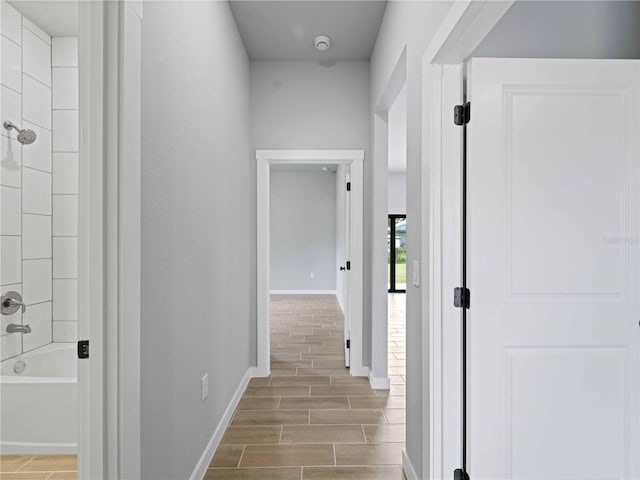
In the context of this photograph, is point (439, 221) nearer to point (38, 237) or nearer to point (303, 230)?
point (38, 237)

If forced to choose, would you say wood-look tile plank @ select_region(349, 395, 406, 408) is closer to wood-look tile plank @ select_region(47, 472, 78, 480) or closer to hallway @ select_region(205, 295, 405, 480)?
hallway @ select_region(205, 295, 405, 480)

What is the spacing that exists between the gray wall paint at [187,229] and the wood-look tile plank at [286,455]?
0.27m

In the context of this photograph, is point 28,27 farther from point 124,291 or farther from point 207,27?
point 124,291

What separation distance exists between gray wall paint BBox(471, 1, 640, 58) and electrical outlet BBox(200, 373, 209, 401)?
2046 mm

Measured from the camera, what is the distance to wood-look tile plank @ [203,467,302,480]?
2027mm

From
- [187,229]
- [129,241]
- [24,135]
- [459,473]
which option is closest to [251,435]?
[459,473]

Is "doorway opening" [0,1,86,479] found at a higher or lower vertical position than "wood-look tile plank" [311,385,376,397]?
higher

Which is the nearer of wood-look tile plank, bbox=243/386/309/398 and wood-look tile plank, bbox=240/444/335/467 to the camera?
wood-look tile plank, bbox=240/444/335/467

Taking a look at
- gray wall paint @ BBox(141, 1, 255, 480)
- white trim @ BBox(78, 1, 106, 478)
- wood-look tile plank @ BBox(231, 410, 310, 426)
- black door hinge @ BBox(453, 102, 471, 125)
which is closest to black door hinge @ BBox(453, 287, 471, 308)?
black door hinge @ BBox(453, 102, 471, 125)

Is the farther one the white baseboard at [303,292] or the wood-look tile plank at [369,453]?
the white baseboard at [303,292]

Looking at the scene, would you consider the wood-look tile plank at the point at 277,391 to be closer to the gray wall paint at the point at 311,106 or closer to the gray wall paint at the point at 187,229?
the gray wall paint at the point at 187,229

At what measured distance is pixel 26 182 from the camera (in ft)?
8.62

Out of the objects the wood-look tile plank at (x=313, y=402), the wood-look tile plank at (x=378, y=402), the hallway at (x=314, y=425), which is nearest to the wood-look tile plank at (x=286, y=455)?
the hallway at (x=314, y=425)

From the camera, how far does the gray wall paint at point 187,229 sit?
145 cm
